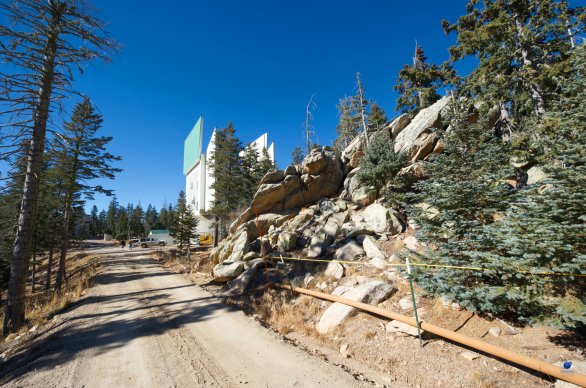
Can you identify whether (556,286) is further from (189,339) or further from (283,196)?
(283,196)

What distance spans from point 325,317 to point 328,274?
290 centimetres

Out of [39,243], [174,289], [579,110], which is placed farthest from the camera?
[39,243]

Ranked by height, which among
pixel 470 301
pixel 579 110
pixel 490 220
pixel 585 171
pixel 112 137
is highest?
pixel 112 137

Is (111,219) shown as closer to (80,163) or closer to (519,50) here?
(80,163)

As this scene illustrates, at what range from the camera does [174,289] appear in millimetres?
11273

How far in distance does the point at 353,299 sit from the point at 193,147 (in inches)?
2080

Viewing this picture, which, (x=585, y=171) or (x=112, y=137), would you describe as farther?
(x=112, y=137)

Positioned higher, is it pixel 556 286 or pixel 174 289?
pixel 556 286

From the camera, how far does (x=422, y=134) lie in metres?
16.9

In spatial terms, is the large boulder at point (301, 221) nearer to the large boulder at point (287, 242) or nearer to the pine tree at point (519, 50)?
the large boulder at point (287, 242)

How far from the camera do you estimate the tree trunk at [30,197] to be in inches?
302

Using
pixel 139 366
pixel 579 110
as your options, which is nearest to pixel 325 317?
pixel 139 366

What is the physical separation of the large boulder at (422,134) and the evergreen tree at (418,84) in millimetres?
3740

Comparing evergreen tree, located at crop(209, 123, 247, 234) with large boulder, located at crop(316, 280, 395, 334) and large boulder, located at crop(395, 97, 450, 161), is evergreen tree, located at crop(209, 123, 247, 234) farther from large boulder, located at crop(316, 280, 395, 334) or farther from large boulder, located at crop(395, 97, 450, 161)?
large boulder, located at crop(316, 280, 395, 334)
